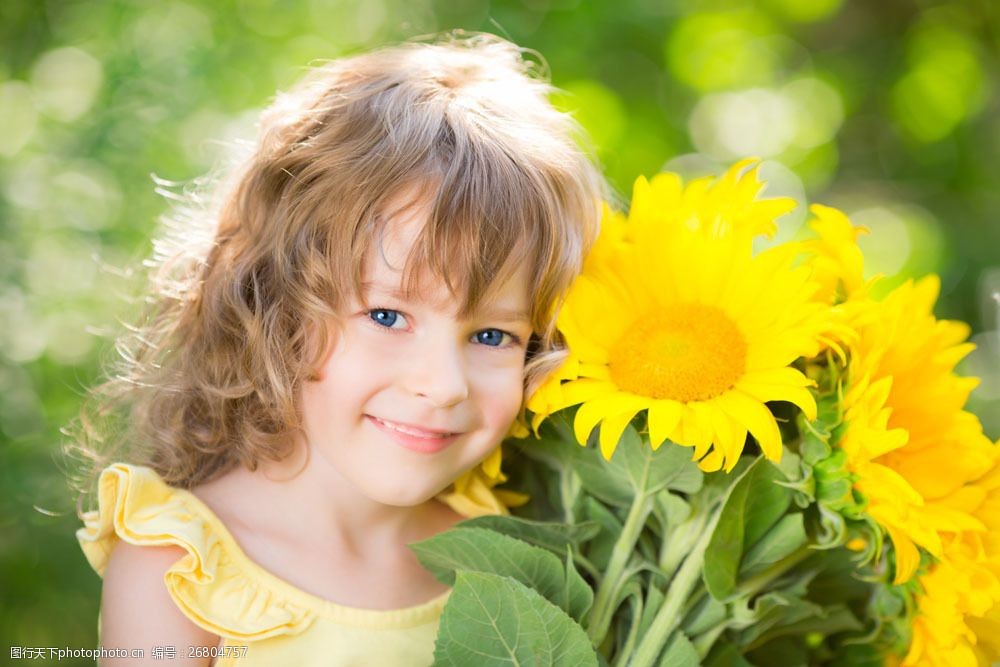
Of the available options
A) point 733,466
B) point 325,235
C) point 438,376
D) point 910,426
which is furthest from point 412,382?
point 910,426

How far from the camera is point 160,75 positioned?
52.7 inches

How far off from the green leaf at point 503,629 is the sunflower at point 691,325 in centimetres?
11

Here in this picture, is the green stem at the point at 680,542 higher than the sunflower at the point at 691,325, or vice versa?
the sunflower at the point at 691,325

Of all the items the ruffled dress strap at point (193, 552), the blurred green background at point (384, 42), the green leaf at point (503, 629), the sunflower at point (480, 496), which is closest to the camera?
the green leaf at point (503, 629)

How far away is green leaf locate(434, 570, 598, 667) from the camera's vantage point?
68 centimetres

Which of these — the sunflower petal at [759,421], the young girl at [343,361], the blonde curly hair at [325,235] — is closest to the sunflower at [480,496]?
the young girl at [343,361]

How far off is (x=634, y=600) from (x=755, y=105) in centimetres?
137

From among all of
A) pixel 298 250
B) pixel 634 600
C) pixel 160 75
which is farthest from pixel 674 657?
pixel 160 75

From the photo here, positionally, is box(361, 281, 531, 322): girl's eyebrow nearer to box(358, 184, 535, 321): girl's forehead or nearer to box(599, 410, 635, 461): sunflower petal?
box(358, 184, 535, 321): girl's forehead

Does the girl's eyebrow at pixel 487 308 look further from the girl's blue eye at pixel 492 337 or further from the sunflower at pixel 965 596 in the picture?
the sunflower at pixel 965 596

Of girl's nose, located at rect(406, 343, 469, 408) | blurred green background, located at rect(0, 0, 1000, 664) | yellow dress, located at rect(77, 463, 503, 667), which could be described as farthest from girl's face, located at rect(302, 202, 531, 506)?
blurred green background, located at rect(0, 0, 1000, 664)

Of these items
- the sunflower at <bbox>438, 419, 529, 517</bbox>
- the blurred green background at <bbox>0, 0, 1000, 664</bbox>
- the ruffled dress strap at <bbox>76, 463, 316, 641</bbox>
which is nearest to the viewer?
the ruffled dress strap at <bbox>76, 463, 316, 641</bbox>

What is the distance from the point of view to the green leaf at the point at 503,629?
2.23ft

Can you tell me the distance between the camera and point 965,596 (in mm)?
728
